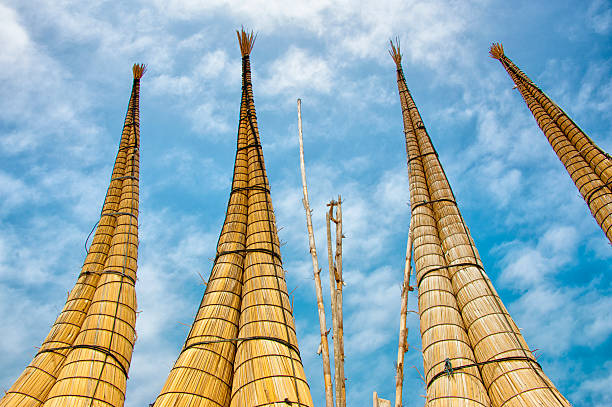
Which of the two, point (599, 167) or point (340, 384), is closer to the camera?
point (340, 384)

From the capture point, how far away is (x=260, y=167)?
662cm

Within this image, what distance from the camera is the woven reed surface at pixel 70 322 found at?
5.27m

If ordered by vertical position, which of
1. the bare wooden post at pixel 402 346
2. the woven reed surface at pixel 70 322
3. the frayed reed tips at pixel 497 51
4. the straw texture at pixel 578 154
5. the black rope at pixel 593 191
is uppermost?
the frayed reed tips at pixel 497 51

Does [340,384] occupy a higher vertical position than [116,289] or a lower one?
lower

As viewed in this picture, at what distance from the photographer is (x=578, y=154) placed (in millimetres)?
9750

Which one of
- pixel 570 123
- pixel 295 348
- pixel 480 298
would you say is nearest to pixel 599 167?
pixel 570 123

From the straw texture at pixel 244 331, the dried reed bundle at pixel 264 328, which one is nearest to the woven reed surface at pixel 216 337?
the straw texture at pixel 244 331

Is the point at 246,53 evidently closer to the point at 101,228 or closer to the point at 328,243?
the point at 101,228

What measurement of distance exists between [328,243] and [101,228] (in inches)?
199

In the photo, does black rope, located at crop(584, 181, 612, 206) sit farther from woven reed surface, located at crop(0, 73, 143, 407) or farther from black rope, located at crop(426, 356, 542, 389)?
woven reed surface, located at crop(0, 73, 143, 407)

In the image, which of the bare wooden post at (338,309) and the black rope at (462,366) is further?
the black rope at (462,366)

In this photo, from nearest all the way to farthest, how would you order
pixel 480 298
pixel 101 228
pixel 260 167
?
pixel 480 298
pixel 260 167
pixel 101 228

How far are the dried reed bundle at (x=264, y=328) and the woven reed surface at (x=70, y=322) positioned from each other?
2826mm

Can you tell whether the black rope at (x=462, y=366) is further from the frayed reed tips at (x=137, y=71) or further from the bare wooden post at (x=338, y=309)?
the frayed reed tips at (x=137, y=71)
